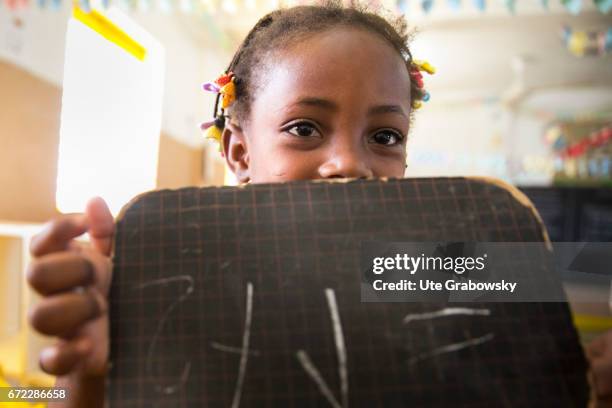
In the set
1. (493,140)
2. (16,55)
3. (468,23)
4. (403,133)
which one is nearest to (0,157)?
(16,55)

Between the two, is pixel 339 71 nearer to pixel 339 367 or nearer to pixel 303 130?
pixel 303 130

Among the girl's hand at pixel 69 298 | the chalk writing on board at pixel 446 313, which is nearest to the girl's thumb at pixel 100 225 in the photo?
the girl's hand at pixel 69 298

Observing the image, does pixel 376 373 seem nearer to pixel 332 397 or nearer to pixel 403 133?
pixel 332 397

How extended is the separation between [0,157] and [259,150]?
57.8 inches

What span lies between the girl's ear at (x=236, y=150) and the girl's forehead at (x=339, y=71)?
0.37 ft

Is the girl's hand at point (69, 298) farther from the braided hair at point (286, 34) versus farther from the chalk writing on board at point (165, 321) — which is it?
the braided hair at point (286, 34)

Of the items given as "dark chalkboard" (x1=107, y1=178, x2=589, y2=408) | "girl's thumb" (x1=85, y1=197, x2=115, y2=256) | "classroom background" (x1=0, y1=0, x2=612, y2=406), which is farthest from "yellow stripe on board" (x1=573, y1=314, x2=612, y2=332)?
"girl's thumb" (x1=85, y1=197, x2=115, y2=256)

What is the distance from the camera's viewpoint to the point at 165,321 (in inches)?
17.6

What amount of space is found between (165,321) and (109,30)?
4.84ft

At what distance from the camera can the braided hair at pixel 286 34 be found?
0.95 meters

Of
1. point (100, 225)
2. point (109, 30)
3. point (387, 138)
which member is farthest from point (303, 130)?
point (109, 30)

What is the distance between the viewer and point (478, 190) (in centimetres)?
49

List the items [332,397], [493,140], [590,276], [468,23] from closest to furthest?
1. [332,397]
2. [590,276]
3. [468,23]
4. [493,140]

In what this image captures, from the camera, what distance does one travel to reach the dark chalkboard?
43cm
